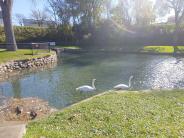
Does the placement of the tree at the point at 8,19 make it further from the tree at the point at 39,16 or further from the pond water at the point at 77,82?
the tree at the point at 39,16

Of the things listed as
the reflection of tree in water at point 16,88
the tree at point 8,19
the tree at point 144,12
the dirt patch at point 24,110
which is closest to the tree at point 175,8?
the tree at point 144,12

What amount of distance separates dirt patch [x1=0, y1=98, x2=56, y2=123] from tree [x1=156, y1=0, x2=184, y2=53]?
25.0m

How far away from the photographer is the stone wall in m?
18.5

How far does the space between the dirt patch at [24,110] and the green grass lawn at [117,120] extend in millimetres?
1750

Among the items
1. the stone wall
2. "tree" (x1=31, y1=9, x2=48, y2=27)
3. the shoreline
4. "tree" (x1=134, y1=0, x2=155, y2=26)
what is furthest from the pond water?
"tree" (x1=31, y1=9, x2=48, y2=27)

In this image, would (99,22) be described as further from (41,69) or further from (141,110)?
(141,110)

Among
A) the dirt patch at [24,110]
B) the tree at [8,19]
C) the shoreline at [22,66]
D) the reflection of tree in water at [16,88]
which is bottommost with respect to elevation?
the reflection of tree in water at [16,88]

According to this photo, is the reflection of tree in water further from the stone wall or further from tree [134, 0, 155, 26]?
tree [134, 0, 155, 26]

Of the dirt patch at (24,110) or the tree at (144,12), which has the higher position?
the tree at (144,12)

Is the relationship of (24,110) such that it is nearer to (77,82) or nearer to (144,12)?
(77,82)

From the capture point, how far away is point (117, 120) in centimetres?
638

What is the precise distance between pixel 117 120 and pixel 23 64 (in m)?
15.1

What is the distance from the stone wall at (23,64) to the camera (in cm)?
1850

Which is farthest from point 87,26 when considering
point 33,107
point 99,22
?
point 33,107
